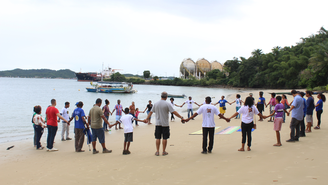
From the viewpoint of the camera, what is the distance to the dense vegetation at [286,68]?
37834 millimetres

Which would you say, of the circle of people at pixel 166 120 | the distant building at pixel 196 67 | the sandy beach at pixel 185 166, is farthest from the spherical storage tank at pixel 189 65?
the sandy beach at pixel 185 166

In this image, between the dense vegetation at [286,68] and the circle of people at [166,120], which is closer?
the circle of people at [166,120]

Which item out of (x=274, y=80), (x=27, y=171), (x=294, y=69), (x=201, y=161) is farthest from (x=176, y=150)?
(x=274, y=80)

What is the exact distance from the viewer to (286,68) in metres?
57.8

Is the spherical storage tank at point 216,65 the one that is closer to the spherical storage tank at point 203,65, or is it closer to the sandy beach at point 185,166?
the spherical storage tank at point 203,65

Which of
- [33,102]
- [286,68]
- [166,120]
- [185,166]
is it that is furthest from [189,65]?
[185,166]

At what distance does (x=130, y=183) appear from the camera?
4480 millimetres

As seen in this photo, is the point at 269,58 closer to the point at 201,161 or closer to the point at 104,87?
the point at 104,87

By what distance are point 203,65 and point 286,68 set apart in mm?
78781

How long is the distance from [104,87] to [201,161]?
62.6 m

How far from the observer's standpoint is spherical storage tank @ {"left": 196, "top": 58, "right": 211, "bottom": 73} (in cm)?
13488

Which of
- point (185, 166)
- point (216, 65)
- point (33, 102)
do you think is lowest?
point (33, 102)

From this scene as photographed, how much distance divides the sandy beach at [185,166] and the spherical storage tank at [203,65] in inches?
5084

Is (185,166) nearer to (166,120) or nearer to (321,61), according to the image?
(166,120)
